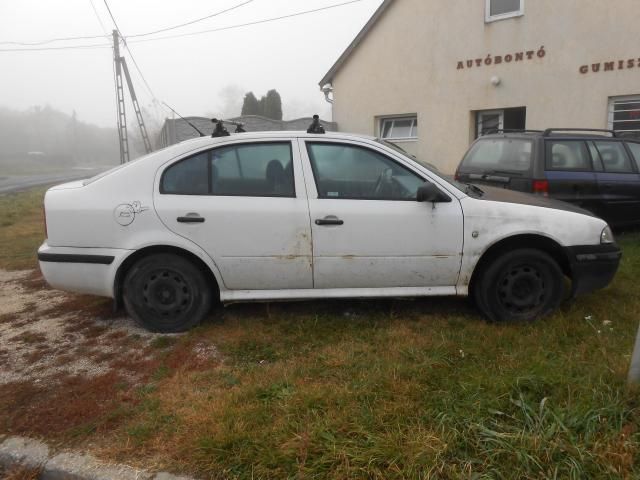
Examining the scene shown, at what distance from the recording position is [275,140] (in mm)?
3990

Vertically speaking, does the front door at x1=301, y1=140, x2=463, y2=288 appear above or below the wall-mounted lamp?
below

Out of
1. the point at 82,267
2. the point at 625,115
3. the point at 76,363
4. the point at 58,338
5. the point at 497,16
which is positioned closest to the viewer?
the point at 76,363

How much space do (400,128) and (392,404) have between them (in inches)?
449

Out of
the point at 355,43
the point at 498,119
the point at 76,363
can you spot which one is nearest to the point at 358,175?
the point at 76,363

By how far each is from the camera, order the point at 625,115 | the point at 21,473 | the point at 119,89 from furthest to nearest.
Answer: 1. the point at 119,89
2. the point at 625,115
3. the point at 21,473

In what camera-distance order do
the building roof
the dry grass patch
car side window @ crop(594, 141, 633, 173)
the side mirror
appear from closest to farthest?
the dry grass patch → the side mirror → car side window @ crop(594, 141, 633, 173) → the building roof

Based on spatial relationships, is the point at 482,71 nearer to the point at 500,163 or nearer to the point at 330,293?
the point at 500,163

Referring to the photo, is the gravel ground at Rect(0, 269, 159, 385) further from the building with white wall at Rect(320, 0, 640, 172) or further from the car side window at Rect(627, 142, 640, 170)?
the building with white wall at Rect(320, 0, 640, 172)

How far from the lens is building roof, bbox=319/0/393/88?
41.1ft

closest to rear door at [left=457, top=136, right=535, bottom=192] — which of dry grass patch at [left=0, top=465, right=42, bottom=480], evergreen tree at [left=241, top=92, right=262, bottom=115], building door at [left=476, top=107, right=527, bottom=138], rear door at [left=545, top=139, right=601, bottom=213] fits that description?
rear door at [left=545, top=139, right=601, bottom=213]

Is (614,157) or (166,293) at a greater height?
(614,157)

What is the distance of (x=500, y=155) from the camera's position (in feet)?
21.4

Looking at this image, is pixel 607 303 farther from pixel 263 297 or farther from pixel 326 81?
pixel 326 81

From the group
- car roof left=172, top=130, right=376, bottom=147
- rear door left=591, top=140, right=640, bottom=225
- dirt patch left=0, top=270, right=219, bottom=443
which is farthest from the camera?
rear door left=591, top=140, right=640, bottom=225
